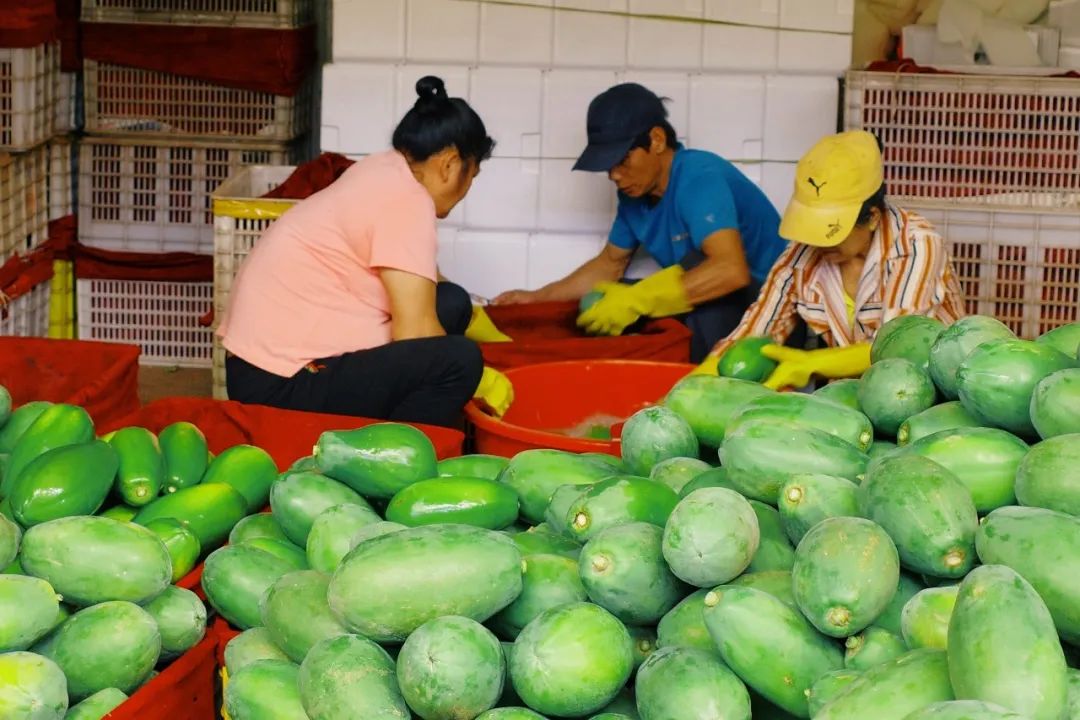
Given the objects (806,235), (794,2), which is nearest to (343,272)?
(806,235)

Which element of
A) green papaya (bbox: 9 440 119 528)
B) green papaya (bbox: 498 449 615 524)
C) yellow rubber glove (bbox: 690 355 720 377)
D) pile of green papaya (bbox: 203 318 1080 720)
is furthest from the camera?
yellow rubber glove (bbox: 690 355 720 377)

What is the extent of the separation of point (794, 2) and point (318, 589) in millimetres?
2979

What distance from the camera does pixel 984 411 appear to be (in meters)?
1.61

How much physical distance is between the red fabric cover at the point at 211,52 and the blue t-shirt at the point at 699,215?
1.21m

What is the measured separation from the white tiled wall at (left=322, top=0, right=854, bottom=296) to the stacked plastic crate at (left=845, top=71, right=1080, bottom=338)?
34 centimetres

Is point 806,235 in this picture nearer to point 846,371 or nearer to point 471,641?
point 846,371

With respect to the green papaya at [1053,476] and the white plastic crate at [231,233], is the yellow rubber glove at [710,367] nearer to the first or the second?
the white plastic crate at [231,233]

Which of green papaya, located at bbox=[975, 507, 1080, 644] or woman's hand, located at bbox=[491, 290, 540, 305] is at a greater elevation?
green papaya, located at bbox=[975, 507, 1080, 644]

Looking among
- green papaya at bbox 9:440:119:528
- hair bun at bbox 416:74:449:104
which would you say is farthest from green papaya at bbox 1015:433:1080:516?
hair bun at bbox 416:74:449:104

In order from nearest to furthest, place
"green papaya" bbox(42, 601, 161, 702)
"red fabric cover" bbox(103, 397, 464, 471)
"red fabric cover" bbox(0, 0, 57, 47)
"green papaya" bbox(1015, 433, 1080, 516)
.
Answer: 1. "green papaya" bbox(1015, 433, 1080, 516)
2. "green papaya" bbox(42, 601, 161, 702)
3. "red fabric cover" bbox(103, 397, 464, 471)
4. "red fabric cover" bbox(0, 0, 57, 47)

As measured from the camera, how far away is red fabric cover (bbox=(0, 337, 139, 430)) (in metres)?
2.97

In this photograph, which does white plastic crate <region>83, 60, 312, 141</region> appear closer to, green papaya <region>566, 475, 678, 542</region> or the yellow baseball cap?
the yellow baseball cap

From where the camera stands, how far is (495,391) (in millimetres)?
3344

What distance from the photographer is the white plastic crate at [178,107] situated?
4.70m
